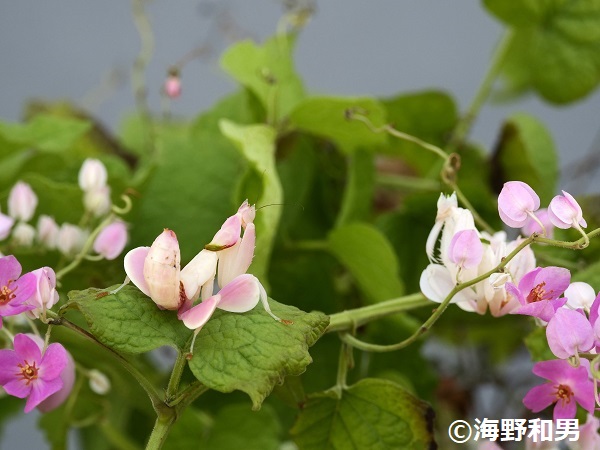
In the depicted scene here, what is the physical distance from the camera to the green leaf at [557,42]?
381 millimetres

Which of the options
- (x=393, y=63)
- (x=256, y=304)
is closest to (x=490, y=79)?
(x=256, y=304)

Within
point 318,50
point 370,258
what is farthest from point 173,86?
point 318,50

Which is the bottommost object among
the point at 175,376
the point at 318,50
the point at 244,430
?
the point at 318,50

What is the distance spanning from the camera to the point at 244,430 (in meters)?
0.28

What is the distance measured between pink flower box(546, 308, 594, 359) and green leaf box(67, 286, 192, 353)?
68 millimetres

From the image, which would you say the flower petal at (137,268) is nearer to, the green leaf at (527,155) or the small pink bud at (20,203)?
the small pink bud at (20,203)

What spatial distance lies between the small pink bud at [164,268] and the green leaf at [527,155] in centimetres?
22

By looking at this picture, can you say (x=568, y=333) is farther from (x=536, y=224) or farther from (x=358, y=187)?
(x=358, y=187)

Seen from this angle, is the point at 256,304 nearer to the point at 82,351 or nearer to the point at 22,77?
the point at 82,351

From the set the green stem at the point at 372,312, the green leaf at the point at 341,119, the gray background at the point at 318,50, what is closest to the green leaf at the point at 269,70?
the green leaf at the point at 341,119

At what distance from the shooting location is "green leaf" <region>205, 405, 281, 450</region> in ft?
0.91

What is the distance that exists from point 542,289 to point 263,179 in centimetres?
11

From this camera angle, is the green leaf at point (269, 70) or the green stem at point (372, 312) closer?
the green stem at point (372, 312)

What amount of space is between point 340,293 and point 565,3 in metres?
0.17
